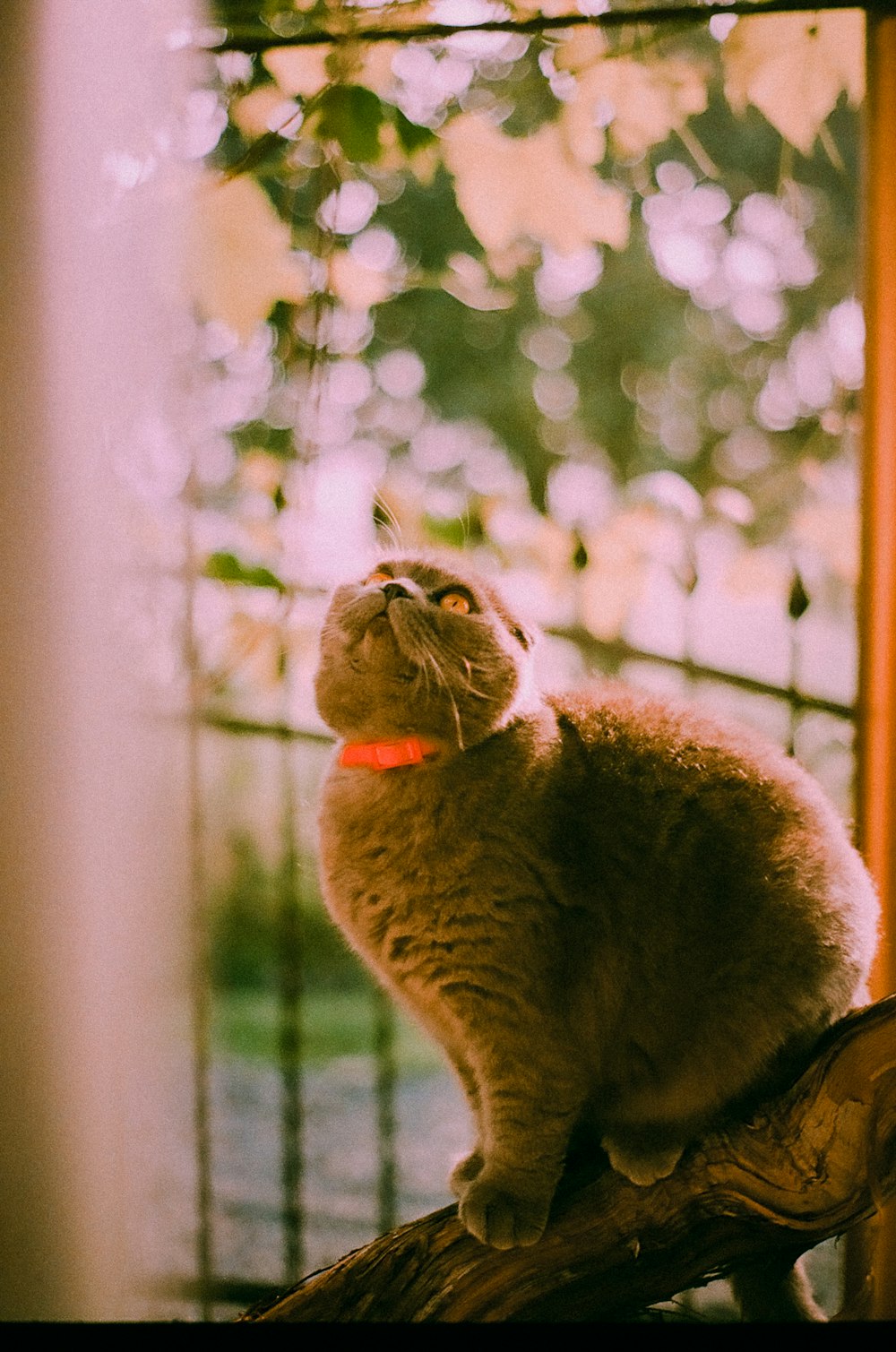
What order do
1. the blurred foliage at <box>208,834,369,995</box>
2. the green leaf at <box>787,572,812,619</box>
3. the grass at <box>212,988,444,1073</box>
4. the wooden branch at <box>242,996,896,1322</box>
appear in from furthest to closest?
→ the blurred foliage at <box>208,834,369,995</box>
the grass at <box>212,988,444,1073</box>
the green leaf at <box>787,572,812,619</box>
the wooden branch at <box>242,996,896,1322</box>

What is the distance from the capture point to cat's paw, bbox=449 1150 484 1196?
1.04 metres

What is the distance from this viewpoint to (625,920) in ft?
3.14

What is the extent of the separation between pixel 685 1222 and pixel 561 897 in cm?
32

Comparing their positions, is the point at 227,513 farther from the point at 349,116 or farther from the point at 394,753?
the point at 394,753

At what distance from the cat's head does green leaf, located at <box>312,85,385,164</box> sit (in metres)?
0.60

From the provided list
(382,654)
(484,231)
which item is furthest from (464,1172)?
(484,231)

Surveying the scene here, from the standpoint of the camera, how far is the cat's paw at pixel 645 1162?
0.91m

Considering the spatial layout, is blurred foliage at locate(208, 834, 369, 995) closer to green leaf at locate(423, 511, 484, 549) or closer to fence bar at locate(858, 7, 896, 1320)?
green leaf at locate(423, 511, 484, 549)

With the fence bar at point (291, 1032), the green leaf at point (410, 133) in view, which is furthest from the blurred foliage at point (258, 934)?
the green leaf at point (410, 133)

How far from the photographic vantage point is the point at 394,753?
98 cm

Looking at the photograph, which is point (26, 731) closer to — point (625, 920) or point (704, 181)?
point (625, 920)

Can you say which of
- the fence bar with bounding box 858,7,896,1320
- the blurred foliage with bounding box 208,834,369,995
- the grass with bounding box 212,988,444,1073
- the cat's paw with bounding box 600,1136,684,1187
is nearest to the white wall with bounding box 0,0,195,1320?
the cat's paw with bounding box 600,1136,684,1187

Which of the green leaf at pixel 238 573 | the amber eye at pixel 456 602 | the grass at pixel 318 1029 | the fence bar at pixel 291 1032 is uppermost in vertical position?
the green leaf at pixel 238 573

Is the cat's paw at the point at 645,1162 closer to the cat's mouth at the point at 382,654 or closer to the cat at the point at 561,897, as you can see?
the cat at the point at 561,897
